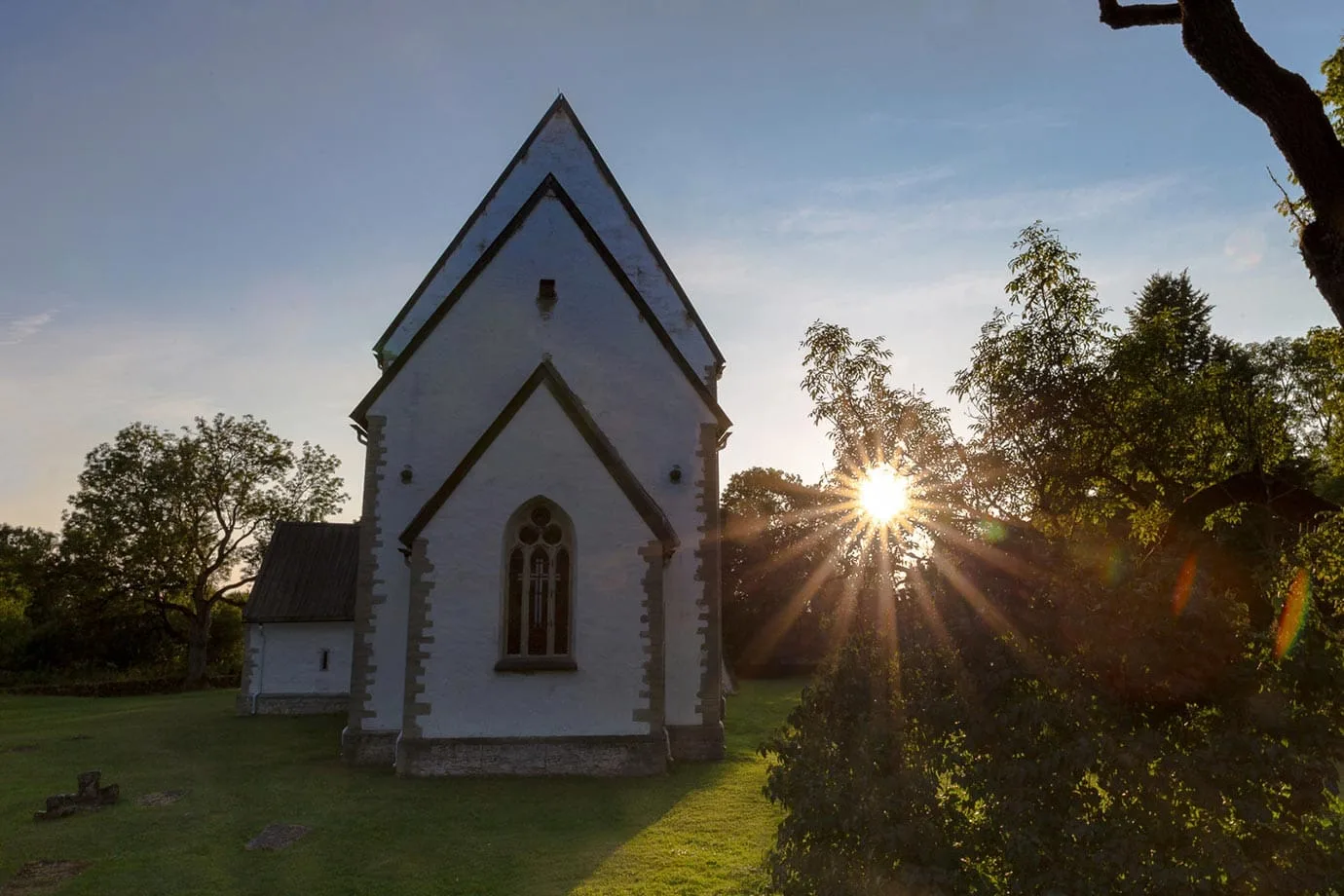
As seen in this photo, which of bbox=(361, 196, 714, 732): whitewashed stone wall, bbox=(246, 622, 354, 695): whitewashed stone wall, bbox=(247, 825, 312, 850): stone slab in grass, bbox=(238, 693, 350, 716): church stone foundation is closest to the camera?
bbox=(247, 825, 312, 850): stone slab in grass

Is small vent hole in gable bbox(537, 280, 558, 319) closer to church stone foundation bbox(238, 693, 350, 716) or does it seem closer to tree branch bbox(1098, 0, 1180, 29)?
tree branch bbox(1098, 0, 1180, 29)

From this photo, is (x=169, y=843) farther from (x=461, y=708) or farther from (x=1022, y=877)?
(x=1022, y=877)

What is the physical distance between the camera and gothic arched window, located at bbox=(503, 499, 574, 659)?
15250mm

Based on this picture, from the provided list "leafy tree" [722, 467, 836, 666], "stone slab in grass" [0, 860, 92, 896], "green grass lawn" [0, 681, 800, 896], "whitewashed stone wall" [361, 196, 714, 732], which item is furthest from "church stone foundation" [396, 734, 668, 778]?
"leafy tree" [722, 467, 836, 666]

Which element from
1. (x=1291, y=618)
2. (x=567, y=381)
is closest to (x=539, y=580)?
(x=567, y=381)

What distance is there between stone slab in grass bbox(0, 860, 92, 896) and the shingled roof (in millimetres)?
16182

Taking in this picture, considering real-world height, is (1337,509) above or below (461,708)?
above

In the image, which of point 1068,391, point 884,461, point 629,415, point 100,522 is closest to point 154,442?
point 100,522

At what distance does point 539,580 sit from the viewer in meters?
15.5

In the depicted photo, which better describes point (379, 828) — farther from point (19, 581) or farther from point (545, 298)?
point (19, 581)

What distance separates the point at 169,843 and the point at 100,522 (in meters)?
37.0

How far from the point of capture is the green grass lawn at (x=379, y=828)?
910cm

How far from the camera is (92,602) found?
4091cm

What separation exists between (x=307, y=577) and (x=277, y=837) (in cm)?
1915
